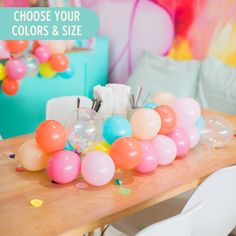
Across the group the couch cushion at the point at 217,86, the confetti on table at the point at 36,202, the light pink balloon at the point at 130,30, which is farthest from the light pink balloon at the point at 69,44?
the confetti on table at the point at 36,202

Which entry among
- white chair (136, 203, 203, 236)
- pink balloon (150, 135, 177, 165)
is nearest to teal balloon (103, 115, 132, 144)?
pink balloon (150, 135, 177, 165)

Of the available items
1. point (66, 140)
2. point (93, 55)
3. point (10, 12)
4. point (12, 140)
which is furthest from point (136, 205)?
point (93, 55)

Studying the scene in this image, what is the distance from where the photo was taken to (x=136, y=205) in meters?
1.27

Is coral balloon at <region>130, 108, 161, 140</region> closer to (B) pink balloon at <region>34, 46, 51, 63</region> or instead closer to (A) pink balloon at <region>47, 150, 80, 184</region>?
(A) pink balloon at <region>47, 150, 80, 184</region>

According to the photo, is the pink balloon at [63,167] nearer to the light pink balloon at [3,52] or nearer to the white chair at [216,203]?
the white chair at [216,203]

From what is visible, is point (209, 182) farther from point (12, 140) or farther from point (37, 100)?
point (37, 100)

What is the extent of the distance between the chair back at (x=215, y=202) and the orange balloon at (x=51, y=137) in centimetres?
51

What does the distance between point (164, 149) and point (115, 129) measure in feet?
0.66

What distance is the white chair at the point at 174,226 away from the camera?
0.90 meters

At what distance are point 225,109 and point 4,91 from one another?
160 centimetres

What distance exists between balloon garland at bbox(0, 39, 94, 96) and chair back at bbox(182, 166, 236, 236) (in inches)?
77.9

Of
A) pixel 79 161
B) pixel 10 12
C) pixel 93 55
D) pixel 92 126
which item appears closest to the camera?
pixel 79 161

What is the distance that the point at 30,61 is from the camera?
306cm

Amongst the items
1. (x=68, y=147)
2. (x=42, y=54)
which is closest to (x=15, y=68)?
(x=42, y=54)
